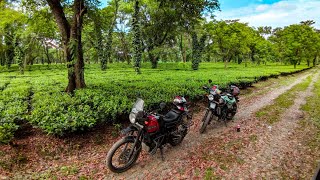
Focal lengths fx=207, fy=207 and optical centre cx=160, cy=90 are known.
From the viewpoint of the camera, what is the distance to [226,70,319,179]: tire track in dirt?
4311 mm

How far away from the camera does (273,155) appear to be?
507 cm

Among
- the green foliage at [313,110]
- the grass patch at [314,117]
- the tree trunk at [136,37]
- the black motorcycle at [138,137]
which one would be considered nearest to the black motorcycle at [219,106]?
the black motorcycle at [138,137]

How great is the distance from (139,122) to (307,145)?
4.73 metres

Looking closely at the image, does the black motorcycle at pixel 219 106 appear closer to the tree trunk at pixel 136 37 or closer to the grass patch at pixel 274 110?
the grass patch at pixel 274 110

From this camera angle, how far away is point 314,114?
866cm

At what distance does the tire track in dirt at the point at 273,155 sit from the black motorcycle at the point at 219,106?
54.7 inches

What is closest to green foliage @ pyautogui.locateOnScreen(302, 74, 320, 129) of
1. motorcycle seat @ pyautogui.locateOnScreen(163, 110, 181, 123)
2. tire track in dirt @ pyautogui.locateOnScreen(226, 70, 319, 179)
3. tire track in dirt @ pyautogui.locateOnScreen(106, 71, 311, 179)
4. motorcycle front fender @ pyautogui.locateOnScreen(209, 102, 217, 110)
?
tire track in dirt @ pyautogui.locateOnScreen(226, 70, 319, 179)

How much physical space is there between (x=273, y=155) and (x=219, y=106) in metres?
2.34

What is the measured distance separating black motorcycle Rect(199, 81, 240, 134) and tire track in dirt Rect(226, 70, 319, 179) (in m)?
1.39

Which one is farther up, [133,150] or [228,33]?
[228,33]

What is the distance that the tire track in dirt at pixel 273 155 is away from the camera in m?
4.31

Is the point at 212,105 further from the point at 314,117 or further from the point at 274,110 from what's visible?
the point at 314,117

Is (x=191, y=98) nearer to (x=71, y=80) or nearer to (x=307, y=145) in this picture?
(x=307, y=145)

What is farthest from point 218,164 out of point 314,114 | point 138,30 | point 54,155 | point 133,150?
point 138,30
